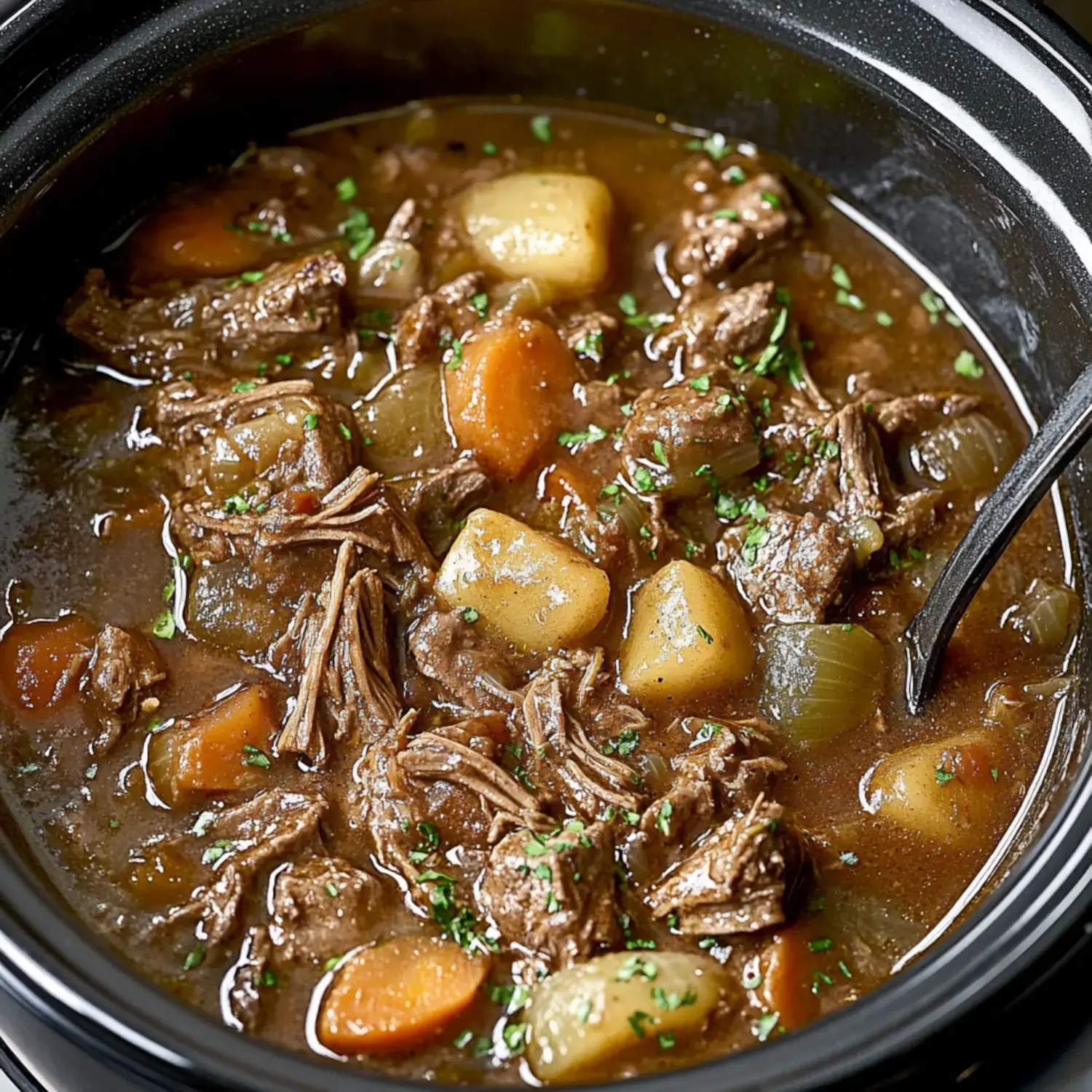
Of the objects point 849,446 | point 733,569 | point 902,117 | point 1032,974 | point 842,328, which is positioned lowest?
point 1032,974

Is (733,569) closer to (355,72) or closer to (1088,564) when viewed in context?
(1088,564)

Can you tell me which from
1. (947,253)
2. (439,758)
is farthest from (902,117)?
(439,758)

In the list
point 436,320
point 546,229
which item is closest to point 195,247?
point 436,320

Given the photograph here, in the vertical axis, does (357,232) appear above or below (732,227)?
above

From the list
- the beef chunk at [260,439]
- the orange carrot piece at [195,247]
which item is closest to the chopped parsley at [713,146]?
the orange carrot piece at [195,247]

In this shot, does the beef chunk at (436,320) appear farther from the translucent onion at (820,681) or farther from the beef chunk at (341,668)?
the translucent onion at (820,681)

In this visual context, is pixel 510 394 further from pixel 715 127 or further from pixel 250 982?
pixel 250 982
